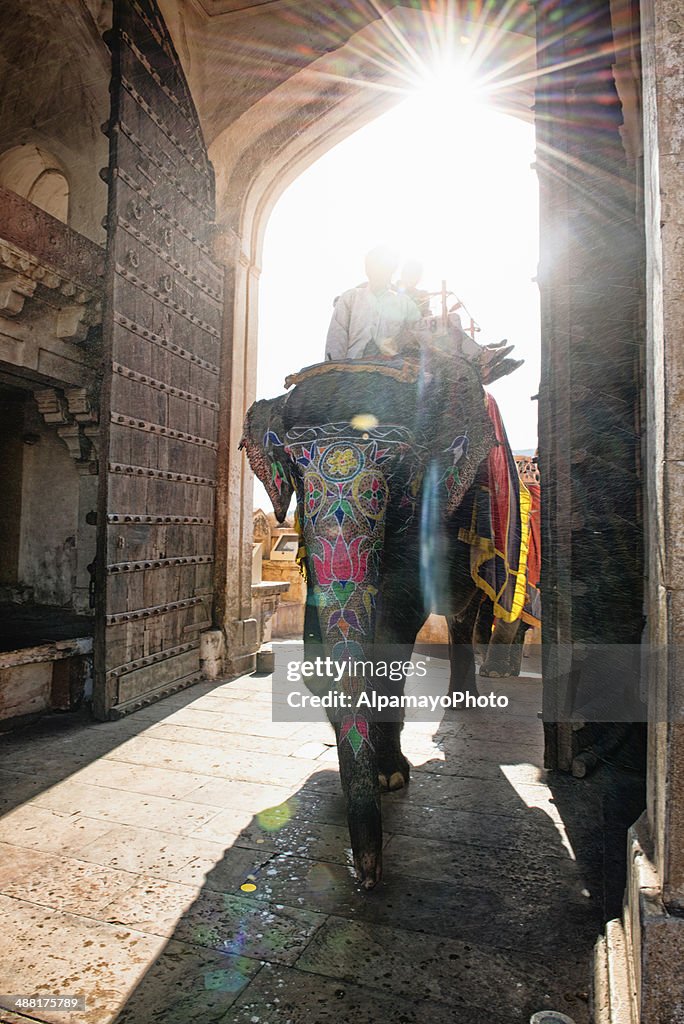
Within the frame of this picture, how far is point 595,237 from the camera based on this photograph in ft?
12.1

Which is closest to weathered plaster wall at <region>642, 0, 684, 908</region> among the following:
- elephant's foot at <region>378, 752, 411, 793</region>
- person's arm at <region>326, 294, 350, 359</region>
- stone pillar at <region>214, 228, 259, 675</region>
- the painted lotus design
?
the painted lotus design

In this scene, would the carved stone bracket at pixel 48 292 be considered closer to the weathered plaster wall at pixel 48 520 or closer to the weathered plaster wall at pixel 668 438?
the weathered plaster wall at pixel 48 520

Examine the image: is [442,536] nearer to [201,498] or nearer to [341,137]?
[201,498]

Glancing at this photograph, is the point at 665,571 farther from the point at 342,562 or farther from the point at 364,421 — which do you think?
the point at 364,421

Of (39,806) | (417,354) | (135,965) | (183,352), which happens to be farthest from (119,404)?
(135,965)

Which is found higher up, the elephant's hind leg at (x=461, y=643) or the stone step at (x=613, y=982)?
the elephant's hind leg at (x=461, y=643)

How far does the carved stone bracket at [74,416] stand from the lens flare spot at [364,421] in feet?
14.2

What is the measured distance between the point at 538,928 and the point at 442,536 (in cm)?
192

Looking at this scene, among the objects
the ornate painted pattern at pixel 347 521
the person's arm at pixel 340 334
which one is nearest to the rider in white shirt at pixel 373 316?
the person's arm at pixel 340 334

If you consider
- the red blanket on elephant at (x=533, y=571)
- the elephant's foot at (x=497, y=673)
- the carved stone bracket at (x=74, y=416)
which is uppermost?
the carved stone bracket at (x=74, y=416)

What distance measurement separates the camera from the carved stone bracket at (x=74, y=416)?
20.8ft

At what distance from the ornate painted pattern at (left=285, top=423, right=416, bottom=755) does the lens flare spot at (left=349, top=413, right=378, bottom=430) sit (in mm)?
29

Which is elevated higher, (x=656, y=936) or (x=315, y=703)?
(x=656, y=936)

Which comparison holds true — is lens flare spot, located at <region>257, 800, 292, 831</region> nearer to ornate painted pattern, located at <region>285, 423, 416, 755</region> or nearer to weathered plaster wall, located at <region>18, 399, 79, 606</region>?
ornate painted pattern, located at <region>285, 423, 416, 755</region>
